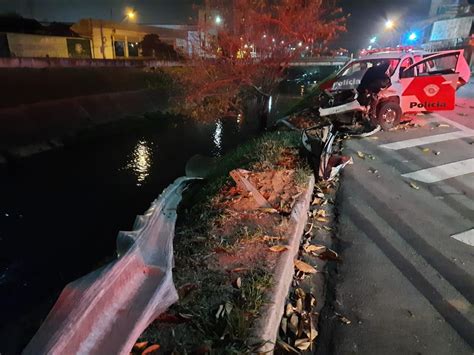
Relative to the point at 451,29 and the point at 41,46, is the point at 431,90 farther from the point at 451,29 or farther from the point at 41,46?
the point at 451,29

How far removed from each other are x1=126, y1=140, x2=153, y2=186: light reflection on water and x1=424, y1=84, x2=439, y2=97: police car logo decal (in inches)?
386

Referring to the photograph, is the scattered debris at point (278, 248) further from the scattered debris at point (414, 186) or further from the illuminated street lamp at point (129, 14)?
the illuminated street lamp at point (129, 14)

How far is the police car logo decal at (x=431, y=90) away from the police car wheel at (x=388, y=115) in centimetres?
88

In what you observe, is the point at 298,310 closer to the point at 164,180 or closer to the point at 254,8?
the point at 164,180

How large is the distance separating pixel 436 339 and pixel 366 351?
66cm

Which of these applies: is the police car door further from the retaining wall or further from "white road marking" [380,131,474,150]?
the retaining wall

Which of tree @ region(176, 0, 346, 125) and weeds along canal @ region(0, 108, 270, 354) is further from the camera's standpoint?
tree @ region(176, 0, 346, 125)

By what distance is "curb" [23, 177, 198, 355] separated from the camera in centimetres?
216

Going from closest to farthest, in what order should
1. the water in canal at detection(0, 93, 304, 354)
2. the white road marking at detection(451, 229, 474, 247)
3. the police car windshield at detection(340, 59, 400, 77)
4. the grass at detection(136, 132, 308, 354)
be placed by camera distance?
the grass at detection(136, 132, 308, 354) < the white road marking at detection(451, 229, 474, 247) < the water in canal at detection(0, 93, 304, 354) < the police car windshield at detection(340, 59, 400, 77)

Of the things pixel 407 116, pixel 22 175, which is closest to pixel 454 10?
pixel 407 116

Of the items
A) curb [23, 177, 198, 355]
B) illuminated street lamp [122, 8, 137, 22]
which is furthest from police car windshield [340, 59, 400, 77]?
illuminated street lamp [122, 8, 137, 22]

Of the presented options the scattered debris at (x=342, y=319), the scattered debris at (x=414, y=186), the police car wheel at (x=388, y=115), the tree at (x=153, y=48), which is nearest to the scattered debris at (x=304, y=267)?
the scattered debris at (x=342, y=319)

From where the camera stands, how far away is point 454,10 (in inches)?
1391

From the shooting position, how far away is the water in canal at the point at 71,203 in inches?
264
